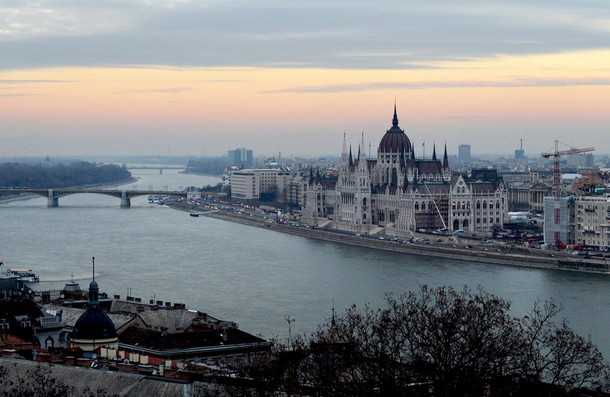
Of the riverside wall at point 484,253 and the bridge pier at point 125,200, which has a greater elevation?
the bridge pier at point 125,200

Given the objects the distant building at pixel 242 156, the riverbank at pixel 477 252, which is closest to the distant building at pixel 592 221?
the riverbank at pixel 477 252

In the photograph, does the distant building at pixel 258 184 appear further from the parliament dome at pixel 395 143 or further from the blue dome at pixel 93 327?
the blue dome at pixel 93 327

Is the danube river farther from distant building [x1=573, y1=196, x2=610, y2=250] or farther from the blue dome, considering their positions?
the blue dome

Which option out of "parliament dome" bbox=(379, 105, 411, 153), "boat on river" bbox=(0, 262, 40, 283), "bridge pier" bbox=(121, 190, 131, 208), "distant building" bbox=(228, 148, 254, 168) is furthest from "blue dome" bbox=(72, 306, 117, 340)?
"distant building" bbox=(228, 148, 254, 168)

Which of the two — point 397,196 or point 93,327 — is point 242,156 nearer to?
point 397,196

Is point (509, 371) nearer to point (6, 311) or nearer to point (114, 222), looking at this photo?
point (6, 311)

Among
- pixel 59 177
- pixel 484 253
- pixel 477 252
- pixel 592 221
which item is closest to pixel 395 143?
pixel 592 221
